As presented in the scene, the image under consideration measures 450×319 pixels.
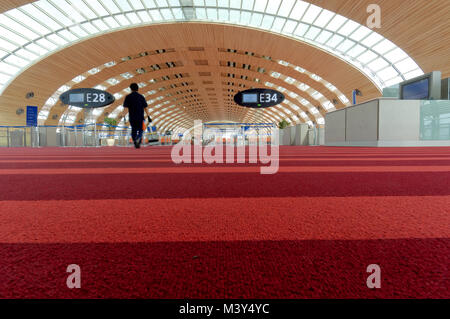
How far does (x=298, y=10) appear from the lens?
2012 cm

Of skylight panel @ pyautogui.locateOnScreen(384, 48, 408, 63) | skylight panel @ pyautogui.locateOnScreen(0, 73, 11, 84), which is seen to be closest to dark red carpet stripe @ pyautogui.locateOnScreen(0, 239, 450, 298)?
skylight panel @ pyautogui.locateOnScreen(384, 48, 408, 63)

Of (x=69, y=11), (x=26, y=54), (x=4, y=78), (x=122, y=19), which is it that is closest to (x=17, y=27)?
(x=26, y=54)

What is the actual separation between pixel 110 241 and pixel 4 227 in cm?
56

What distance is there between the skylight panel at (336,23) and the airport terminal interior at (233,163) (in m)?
0.12

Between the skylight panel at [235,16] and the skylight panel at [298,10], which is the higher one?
the skylight panel at [235,16]

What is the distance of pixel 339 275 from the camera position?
0.70 m

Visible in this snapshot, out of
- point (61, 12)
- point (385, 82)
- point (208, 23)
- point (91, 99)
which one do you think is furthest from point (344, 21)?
point (61, 12)

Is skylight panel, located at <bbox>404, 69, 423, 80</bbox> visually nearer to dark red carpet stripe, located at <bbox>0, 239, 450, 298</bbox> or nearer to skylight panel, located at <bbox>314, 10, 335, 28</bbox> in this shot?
skylight panel, located at <bbox>314, 10, 335, 28</bbox>

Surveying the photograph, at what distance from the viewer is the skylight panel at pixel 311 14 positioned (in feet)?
63.4

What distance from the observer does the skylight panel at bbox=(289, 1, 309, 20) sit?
1931 centimetres

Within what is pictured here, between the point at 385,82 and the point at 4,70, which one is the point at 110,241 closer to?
the point at 385,82

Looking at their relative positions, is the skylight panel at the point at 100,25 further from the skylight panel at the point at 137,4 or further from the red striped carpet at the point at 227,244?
the red striped carpet at the point at 227,244

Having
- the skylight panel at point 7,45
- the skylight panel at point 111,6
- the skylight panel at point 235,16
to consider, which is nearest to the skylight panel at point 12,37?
the skylight panel at point 7,45
